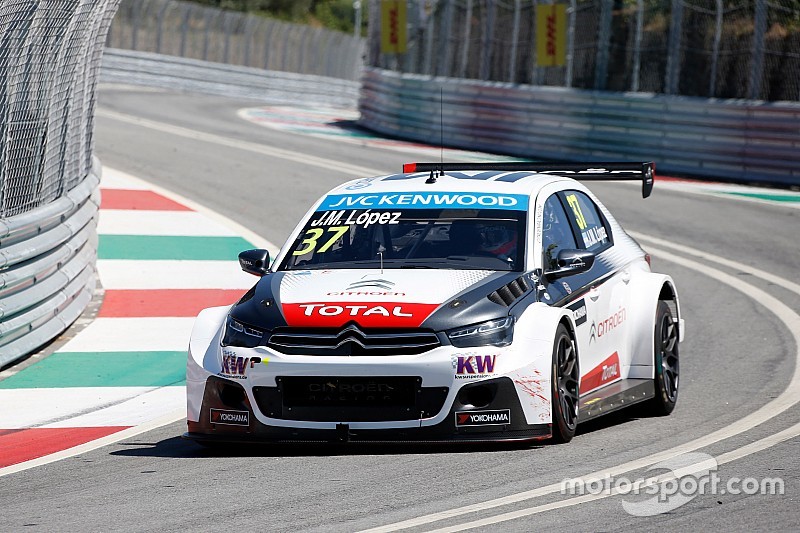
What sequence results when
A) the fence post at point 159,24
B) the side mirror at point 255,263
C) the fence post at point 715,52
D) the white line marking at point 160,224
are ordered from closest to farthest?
the side mirror at point 255,263
the white line marking at point 160,224
the fence post at point 715,52
the fence post at point 159,24

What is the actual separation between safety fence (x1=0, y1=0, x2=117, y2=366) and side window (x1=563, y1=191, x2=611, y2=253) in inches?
153

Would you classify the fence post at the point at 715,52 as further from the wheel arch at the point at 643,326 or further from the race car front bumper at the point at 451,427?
the race car front bumper at the point at 451,427

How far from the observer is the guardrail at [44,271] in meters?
9.98

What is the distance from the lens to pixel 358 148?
86.1 ft

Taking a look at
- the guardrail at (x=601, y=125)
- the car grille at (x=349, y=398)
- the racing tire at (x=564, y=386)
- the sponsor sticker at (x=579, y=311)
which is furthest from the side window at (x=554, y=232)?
the guardrail at (x=601, y=125)

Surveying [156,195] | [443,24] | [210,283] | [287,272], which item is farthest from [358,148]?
[287,272]

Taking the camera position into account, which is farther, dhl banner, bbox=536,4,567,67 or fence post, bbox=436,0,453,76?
fence post, bbox=436,0,453,76

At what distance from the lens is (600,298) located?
8.34m

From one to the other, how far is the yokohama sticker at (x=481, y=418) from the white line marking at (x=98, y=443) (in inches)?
83.2

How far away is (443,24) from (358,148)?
5503 millimetres

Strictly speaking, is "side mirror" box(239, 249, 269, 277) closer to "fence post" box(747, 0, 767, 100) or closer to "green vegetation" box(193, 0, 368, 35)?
"fence post" box(747, 0, 767, 100)

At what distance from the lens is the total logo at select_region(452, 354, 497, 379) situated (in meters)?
7.04

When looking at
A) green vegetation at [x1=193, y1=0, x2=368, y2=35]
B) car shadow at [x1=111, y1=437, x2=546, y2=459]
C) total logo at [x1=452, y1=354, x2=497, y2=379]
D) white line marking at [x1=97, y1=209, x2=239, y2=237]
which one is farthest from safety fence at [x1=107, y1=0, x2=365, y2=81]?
total logo at [x1=452, y1=354, x2=497, y2=379]

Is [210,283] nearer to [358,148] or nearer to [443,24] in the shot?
[358,148]
